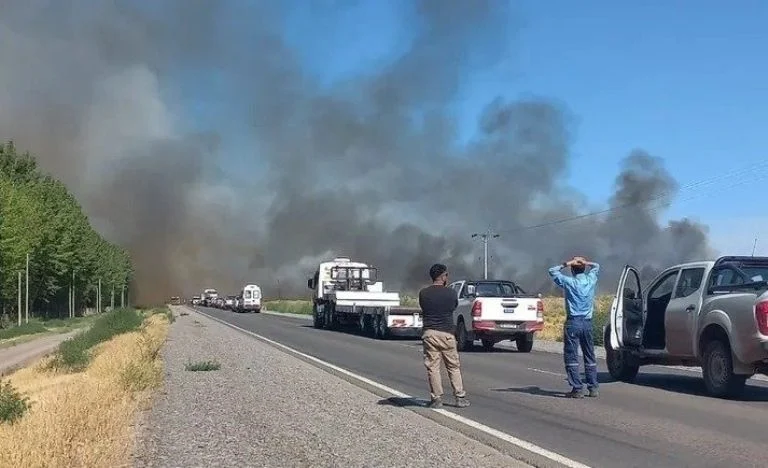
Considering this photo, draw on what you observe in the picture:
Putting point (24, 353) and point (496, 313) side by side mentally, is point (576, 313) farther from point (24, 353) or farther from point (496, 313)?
point (24, 353)

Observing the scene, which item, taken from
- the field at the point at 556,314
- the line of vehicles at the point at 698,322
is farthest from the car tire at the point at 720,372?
the field at the point at 556,314

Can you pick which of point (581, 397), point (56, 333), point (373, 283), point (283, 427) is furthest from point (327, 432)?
point (56, 333)

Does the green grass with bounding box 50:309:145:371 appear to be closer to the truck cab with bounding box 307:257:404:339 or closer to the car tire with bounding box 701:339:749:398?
the truck cab with bounding box 307:257:404:339

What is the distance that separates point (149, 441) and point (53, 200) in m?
63.2

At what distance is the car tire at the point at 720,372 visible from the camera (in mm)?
12930

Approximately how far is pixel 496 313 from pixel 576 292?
11.2m

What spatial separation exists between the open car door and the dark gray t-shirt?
15.2 ft

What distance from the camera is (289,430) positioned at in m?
10.2

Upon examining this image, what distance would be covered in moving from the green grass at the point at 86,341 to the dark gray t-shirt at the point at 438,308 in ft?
51.0

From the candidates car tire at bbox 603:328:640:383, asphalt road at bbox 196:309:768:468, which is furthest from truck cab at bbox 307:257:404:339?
car tire at bbox 603:328:640:383

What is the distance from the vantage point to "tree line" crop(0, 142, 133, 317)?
52500 mm

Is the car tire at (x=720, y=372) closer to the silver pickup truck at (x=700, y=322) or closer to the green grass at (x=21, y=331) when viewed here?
the silver pickup truck at (x=700, y=322)

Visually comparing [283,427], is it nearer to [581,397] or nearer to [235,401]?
[235,401]

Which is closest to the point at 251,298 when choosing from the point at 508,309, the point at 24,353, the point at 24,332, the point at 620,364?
the point at 24,332
